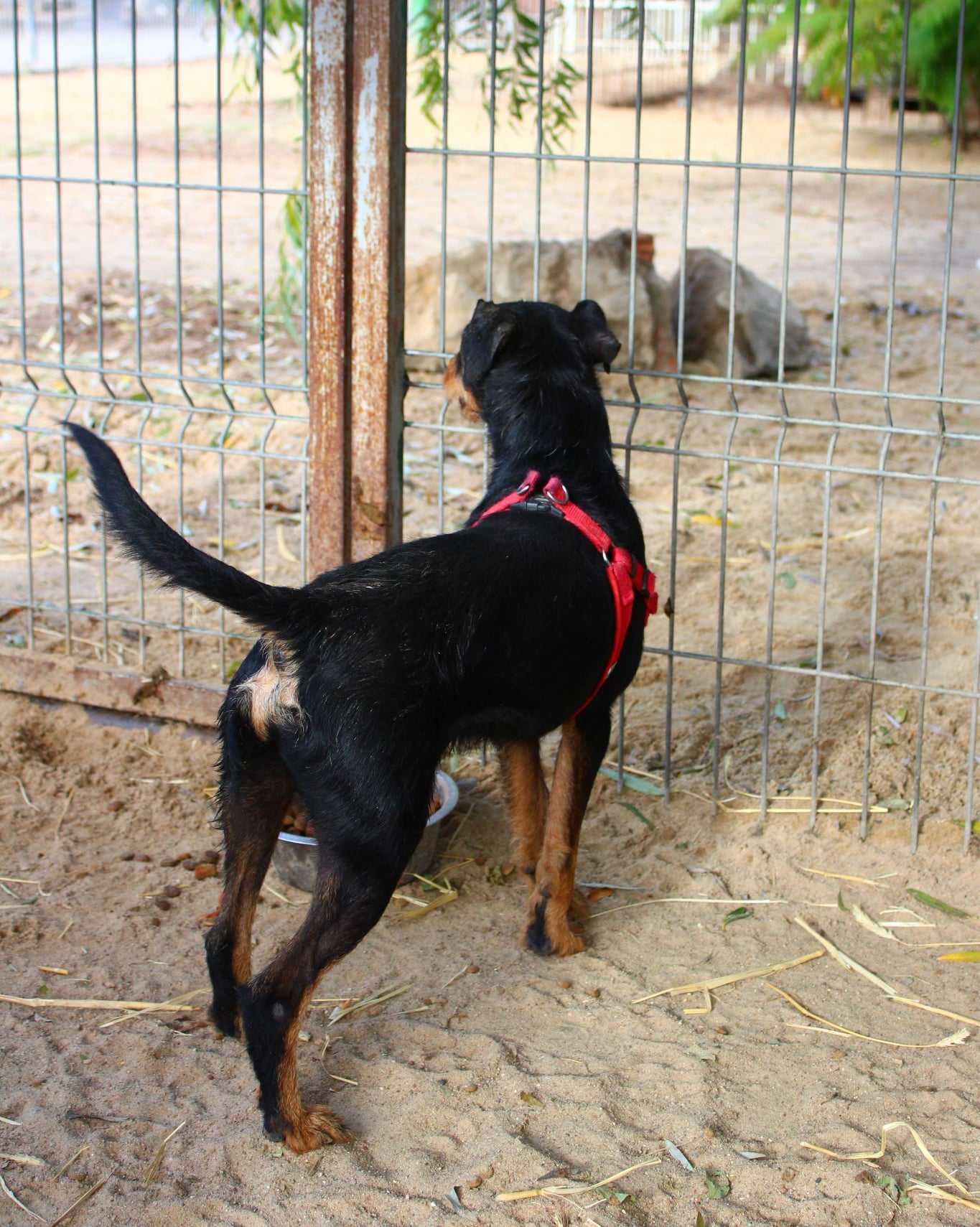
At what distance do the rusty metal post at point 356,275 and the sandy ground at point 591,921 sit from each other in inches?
12.7

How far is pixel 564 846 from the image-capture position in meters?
4.14

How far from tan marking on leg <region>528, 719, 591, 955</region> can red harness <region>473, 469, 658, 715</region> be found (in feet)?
0.80

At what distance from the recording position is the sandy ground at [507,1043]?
311 cm

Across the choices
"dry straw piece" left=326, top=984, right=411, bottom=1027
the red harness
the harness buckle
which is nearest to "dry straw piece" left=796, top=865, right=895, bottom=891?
the red harness

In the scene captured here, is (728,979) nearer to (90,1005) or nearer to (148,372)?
(90,1005)

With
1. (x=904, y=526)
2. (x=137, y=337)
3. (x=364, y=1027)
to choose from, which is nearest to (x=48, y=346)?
(x=137, y=337)

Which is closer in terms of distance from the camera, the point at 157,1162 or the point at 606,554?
the point at 157,1162

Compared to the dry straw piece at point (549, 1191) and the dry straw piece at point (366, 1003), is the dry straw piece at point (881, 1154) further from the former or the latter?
the dry straw piece at point (366, 1003)

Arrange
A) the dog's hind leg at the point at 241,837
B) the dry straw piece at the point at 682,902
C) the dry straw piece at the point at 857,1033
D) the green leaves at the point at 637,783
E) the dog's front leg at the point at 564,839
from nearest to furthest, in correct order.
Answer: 1. the dog's hind leg at the point at 241,837
2. the dry straw piece at the point at 857,1033
3. the dog's front leg at the point at 564,839
4. the dry straw piece at the point at 682,902
5. the green leaves at the point at 637,783

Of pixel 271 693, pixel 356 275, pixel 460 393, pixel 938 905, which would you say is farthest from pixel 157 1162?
pixel 356 275

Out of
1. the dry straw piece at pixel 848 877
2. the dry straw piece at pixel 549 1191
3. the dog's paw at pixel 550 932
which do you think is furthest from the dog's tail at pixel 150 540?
the dry straw piece at pixel 848 877

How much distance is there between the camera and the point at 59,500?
7.36 m

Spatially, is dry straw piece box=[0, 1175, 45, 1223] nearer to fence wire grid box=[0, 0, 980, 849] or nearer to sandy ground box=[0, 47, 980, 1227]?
sandy ground box=[0, 47, 980, 1227]

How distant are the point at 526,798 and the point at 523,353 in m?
1.40
